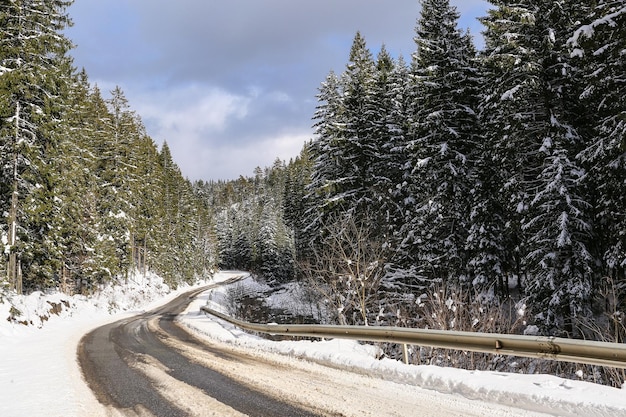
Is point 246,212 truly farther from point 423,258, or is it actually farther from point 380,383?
point 380,383

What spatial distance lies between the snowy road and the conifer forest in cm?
371

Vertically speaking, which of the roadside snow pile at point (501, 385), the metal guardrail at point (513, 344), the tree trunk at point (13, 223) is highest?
the tree trunk at point (13, 223)

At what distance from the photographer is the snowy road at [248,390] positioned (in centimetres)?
475

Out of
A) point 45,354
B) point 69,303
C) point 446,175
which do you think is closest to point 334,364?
point 45,354

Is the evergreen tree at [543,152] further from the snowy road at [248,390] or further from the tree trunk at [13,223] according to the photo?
the tree trunk at [13,223]

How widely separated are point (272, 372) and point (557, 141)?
1310cm

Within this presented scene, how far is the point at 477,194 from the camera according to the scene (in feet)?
59.8

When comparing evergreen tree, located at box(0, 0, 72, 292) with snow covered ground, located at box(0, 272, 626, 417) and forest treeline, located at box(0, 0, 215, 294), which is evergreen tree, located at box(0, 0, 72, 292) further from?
snow covered ground, located at box(0, 272, 626, 417)

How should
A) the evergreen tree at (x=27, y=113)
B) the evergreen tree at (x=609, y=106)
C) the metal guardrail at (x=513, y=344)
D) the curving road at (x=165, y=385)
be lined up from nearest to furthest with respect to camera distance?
the metal guardrail at (x=513, y=344), the curving road at (x=165, y=385), the evergreen tree at (x=609, y=106), the evergreen tree at (x=27, y=113)

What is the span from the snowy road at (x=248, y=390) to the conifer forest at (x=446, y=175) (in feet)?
12.2

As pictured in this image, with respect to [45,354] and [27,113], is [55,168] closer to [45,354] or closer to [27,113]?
[27,113]

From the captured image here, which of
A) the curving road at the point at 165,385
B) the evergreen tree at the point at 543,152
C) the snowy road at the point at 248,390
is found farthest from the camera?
the evergreen tree at the point at 543,152

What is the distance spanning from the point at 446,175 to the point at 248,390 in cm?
1531

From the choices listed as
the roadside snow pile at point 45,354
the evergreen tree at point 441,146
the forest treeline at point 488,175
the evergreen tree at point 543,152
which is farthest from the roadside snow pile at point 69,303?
the evergreen tree at point 543,152
